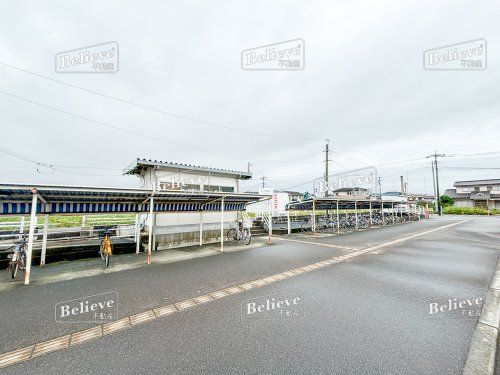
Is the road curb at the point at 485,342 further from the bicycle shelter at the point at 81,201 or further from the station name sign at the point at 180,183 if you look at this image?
the station name sign at the point at 180,183

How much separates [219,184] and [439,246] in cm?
1256

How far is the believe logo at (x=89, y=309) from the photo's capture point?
13.6ft

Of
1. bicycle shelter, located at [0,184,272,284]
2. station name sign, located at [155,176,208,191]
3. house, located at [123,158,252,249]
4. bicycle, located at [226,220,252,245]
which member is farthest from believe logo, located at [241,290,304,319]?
station name sign, located at [155,176,208,191]

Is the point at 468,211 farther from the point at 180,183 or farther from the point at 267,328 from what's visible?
the point at 267,328

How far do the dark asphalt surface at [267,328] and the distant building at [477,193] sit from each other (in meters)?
59.3

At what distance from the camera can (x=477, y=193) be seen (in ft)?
171

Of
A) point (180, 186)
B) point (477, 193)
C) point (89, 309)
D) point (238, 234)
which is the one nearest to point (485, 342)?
point (89, 309)

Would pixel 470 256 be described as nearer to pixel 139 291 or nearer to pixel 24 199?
pixel 139 291

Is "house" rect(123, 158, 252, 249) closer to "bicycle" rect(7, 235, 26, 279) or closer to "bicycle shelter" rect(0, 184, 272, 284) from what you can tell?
"bicycle shelter" rect(0, 184, 272, 284)

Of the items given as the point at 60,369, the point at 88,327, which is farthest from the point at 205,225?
the point at 60,369

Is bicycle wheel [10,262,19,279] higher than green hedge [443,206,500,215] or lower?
lower

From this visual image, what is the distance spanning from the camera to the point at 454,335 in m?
3.52

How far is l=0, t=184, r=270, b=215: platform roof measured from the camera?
6587 mm

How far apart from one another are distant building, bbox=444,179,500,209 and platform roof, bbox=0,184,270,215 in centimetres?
6263
